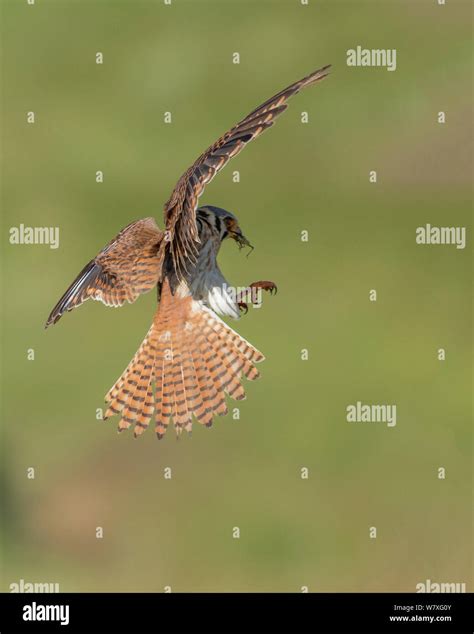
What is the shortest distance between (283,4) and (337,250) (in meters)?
8.76

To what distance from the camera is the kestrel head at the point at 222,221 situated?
43.1 feet

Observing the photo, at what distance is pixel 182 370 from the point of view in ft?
42.4

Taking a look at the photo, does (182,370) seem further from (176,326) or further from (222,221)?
(222,221)

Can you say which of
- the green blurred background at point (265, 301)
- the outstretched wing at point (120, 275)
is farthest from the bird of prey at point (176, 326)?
the green blurred background at point (265, 301)

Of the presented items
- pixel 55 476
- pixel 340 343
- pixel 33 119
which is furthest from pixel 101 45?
pixel 55 476

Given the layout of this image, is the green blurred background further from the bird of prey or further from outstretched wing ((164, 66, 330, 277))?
outstretched wing ((164, 66, 330, 277))

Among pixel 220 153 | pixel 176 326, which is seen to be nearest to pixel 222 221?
pixel 176 326

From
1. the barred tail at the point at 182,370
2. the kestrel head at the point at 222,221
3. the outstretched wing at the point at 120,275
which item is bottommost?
the barred tail at the point at 182,370

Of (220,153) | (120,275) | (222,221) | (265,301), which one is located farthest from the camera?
(265,301)

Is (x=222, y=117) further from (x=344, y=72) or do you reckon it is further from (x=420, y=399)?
(x=420, y=399)

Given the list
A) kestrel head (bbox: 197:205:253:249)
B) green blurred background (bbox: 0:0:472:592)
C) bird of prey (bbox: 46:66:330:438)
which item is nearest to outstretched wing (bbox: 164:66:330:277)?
bird of prey (bbox: 46:66:330:438)

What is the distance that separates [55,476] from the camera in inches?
931

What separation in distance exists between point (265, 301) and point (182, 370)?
11.6 m

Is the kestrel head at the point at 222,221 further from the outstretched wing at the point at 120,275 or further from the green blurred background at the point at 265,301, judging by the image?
the green blurred background at the point at 265,301
